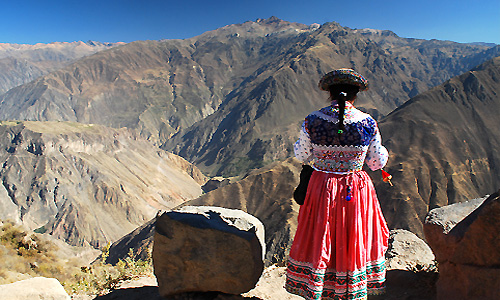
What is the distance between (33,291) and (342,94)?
11.5 ft

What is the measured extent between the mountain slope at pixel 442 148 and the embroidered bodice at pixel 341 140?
25.7m

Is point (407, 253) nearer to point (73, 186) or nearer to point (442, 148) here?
point (442, 148)

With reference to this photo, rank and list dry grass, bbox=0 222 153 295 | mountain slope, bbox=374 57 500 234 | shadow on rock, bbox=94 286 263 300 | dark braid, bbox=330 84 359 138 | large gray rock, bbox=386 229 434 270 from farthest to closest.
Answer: mountain slope, bbox=374 57 500 234 < large gray rock, bbox=386 229 434 270 < dry grass, bbox=0 222 153 295 < shadow on rock, bbox=94 286 263 300 < dark braid, bbox=330 84 359 138

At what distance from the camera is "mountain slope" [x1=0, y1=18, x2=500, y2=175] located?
3209 inches

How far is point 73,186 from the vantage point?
Result: 4656 centimetres

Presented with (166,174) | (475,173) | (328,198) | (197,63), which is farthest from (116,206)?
(197,63)

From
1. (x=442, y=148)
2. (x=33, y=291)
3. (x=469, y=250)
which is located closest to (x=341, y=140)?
(x=469, y=250)

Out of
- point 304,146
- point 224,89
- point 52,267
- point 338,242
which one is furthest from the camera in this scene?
point 224,89

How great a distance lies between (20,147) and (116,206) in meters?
16.6

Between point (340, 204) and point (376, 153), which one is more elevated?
point (376, 153)

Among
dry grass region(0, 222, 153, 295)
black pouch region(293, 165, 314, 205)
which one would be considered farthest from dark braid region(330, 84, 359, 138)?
dry grass region(0, 222, 153, 295)

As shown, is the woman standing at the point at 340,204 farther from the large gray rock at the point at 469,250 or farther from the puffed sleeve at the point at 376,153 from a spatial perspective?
the large gray rock at the point at 469,250

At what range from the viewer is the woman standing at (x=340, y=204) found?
269 centimetres

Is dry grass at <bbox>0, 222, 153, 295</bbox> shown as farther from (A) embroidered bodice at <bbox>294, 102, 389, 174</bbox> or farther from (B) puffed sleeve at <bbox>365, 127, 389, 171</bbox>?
(B) puffed sleeve at <bbox>365, 127, 389, 171</bbox>
